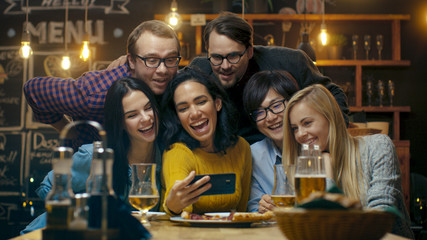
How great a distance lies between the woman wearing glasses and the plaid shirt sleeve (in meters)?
0.69

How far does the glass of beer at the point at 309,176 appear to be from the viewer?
151 cm

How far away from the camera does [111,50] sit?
5965mm

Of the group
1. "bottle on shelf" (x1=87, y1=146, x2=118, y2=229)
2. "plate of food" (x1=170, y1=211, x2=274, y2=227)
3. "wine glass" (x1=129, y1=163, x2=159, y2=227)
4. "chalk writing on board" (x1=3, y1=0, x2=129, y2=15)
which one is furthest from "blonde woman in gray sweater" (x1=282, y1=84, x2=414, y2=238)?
"chalk writing on board" (x1=3, y1=0, x2=129, y2=15)

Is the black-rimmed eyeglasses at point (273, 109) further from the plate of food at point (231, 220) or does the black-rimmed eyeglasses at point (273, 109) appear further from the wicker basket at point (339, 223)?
the wicker basket at point (339, 223)

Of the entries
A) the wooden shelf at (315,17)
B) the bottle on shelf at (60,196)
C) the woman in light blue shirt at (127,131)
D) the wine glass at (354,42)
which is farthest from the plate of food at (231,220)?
the wine glass at (354,42)

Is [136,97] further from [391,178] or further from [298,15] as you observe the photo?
[298,15]

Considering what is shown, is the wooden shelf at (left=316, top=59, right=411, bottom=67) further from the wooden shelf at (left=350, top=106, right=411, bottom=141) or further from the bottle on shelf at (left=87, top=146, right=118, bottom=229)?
the bottle on shelf at (left=87, top=146, right=118, bottom=229)

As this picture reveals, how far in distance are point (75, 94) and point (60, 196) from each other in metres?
1.68

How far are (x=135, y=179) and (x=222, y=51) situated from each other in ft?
4.49

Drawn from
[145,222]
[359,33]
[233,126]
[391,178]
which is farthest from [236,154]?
[359,33]

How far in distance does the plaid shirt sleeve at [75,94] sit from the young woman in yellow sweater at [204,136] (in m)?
0.43

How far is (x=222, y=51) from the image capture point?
9.62 feet

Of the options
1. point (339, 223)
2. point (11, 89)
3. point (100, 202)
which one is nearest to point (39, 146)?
point (11, 89)

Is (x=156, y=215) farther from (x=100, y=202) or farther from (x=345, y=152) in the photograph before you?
(x=345, y=152)
